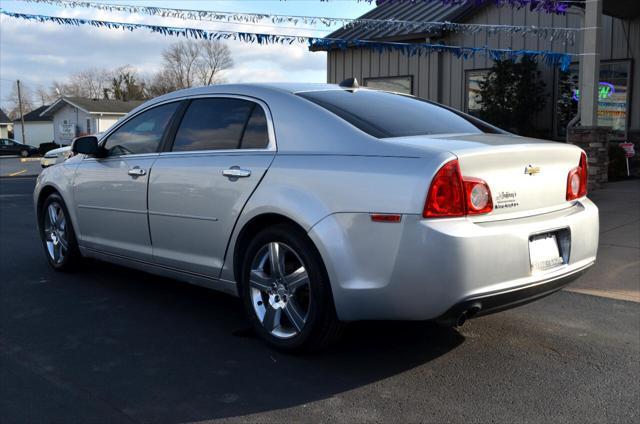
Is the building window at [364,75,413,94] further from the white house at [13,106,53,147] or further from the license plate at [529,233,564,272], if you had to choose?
the white house at [13,106,53,147]

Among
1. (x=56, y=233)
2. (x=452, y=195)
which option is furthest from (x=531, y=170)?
(x=56, y=233)

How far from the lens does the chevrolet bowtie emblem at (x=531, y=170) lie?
3.69 meters

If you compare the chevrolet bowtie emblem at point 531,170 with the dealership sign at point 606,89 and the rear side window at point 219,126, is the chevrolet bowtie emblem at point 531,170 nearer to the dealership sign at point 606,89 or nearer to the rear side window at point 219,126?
the rear side window at point 219,126

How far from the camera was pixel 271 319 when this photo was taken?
4102 millimetres

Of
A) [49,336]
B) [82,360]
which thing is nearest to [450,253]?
[82,360]

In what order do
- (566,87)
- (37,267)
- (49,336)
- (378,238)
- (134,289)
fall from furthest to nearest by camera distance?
(566,87) → (37,267) → (134,289) → (49,336) → (378,238)

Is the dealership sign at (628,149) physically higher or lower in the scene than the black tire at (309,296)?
higher

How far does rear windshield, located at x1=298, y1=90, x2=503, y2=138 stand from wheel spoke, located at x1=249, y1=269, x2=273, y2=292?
1093 millimetres

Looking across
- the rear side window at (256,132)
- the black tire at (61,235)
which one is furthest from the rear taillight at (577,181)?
the black tire at (61,235)

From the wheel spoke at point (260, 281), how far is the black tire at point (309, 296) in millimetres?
54

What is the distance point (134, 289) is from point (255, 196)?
215 cm

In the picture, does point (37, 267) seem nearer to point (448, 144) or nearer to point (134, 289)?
point (134, 289)

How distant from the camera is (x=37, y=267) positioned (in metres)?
6.55

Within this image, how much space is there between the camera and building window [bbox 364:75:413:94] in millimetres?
17438
